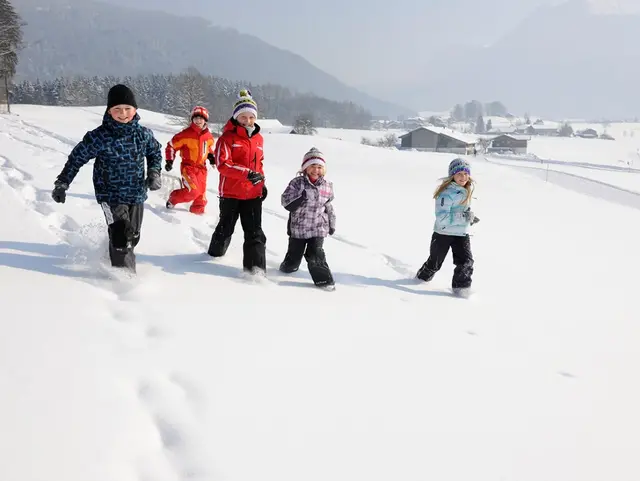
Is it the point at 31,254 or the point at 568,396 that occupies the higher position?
the point at 31,254

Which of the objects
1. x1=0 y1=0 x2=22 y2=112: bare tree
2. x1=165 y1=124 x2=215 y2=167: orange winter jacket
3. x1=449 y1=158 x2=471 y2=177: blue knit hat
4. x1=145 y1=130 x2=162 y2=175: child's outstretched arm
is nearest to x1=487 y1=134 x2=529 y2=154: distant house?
x1=0 y1=0 x2=22 y2=112: bare tree

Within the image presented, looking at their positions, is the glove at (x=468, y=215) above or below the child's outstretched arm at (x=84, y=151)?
below

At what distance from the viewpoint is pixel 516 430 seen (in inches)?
101

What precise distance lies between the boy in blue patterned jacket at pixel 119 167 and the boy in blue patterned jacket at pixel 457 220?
3153 mm

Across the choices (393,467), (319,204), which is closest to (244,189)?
(319,204)

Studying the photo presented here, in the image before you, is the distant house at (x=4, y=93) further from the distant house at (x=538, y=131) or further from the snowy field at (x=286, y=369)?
the distant house at (x=538, y=131)

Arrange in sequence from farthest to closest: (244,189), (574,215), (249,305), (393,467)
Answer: (574,215) → (244,189) → (249,305) → (393,467)

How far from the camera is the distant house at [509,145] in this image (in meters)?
88.3

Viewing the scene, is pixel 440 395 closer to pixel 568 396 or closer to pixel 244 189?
pixel 568 396

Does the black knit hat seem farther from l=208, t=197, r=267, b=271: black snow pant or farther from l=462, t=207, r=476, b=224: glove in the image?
l=462, t=207, r=476, b=224: glove

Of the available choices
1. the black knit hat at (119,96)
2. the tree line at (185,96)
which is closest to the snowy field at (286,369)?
the black knit hat at (119,96)

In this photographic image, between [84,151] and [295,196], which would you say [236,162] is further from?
[84,151]

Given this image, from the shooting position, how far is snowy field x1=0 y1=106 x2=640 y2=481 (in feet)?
6.75

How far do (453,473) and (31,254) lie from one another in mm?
3957
